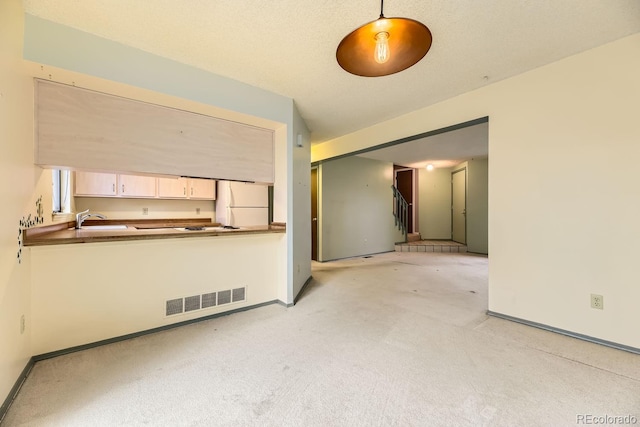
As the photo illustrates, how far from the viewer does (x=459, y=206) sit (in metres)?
7.61

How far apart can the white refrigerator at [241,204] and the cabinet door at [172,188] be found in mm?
554

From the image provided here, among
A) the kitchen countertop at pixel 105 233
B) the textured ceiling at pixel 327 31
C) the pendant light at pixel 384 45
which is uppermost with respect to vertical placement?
the textured ceiling at pixel 327 31

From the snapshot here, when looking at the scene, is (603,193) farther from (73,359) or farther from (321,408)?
(73,359)

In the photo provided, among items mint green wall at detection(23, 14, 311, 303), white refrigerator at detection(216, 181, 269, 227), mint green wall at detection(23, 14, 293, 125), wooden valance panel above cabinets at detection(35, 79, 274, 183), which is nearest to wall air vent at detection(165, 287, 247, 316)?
mint green wall at detection(23, 14, 311, 303)

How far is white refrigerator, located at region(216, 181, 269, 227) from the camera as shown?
4.22m

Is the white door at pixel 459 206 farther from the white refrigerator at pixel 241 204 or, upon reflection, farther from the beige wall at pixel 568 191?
the white refrigerator at pixel 241 204

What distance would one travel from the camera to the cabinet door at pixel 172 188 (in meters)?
4.13

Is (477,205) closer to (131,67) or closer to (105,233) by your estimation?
(131,67)

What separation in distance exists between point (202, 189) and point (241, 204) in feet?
2.57

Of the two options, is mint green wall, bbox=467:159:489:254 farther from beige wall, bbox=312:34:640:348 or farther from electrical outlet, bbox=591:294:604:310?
electrical outlet, bbox=591:294:604:310

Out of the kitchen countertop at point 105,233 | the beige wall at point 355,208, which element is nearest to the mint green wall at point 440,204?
the beige wall at point 355,208

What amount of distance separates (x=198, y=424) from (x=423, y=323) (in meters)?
2.11

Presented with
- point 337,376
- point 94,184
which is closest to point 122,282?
point 337,376

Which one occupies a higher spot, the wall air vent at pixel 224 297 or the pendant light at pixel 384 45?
the pendant light at pixel 384 45
